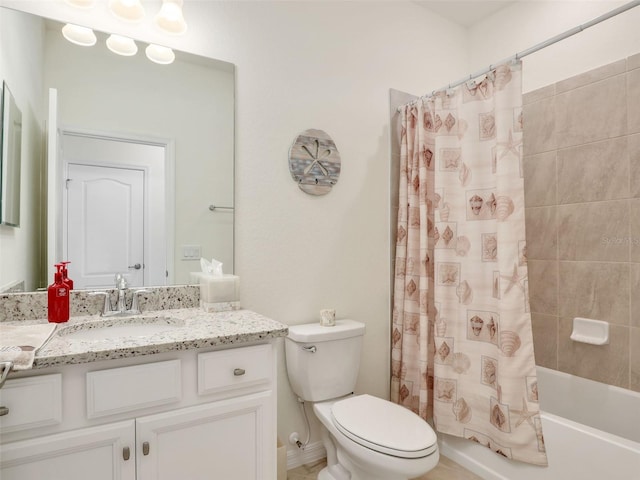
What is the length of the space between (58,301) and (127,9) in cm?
116

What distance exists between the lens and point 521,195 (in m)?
1.65

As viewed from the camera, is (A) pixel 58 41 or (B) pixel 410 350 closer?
(A) pixel 58 41

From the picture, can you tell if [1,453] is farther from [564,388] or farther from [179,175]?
[564,388]

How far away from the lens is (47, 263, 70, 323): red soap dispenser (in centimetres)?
135

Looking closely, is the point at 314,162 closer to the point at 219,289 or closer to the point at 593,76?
the point at 219,289

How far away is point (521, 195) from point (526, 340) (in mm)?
631

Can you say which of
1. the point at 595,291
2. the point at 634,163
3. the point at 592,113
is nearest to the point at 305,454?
the point at 595,291

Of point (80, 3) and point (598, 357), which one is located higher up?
point (80, 3)

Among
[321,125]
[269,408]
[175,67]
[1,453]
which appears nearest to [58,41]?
[175,67]

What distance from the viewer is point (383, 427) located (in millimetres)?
1521

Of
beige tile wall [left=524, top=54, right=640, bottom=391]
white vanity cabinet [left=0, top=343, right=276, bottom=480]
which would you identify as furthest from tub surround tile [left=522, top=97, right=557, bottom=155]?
white vanity cabinet [left=0, top=343, right=276, bottom=480]

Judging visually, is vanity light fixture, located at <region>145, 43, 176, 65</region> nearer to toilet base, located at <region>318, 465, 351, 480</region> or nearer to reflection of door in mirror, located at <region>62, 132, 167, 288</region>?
reflection of door in mirror, located at <region>62, 132, 167, 288</region>

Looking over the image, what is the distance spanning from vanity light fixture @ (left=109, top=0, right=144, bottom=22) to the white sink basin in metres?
1.19

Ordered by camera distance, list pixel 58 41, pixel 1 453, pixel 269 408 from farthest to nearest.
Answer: pixel 58 41
pixel 269 408
pixel 1 453
